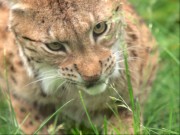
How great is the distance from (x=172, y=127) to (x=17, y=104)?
119 centimetres

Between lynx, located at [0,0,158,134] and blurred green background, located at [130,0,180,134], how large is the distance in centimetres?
19

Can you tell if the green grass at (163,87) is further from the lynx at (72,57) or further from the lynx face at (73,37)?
the lynx face at (73,37)

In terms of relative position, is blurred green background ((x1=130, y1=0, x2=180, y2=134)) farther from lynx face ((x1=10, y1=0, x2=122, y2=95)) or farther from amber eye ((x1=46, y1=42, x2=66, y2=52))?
amber eye ((x1=46, y1=42, x2=66, y2=52))

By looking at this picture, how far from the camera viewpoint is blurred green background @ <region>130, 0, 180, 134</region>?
437cm

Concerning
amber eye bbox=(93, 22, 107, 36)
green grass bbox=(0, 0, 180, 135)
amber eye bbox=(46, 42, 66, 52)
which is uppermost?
amber eye bbox=(93, 22, 107, 36)

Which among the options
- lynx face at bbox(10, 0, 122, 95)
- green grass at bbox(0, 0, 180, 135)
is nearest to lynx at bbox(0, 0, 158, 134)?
lynx face at bbox(10, 0, 122, 95)

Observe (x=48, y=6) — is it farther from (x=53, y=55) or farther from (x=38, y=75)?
(x=38, y=75)

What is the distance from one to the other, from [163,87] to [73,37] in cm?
173

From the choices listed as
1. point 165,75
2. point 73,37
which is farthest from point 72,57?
point 165,75

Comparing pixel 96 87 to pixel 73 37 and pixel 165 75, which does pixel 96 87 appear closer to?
pixel 73 37

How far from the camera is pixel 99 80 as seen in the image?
11.7 ft

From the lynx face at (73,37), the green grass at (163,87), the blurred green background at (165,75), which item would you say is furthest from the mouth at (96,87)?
the blurred green background at (165,75)

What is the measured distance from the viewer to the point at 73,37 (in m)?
3.62


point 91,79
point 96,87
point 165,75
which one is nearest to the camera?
point 91,79
